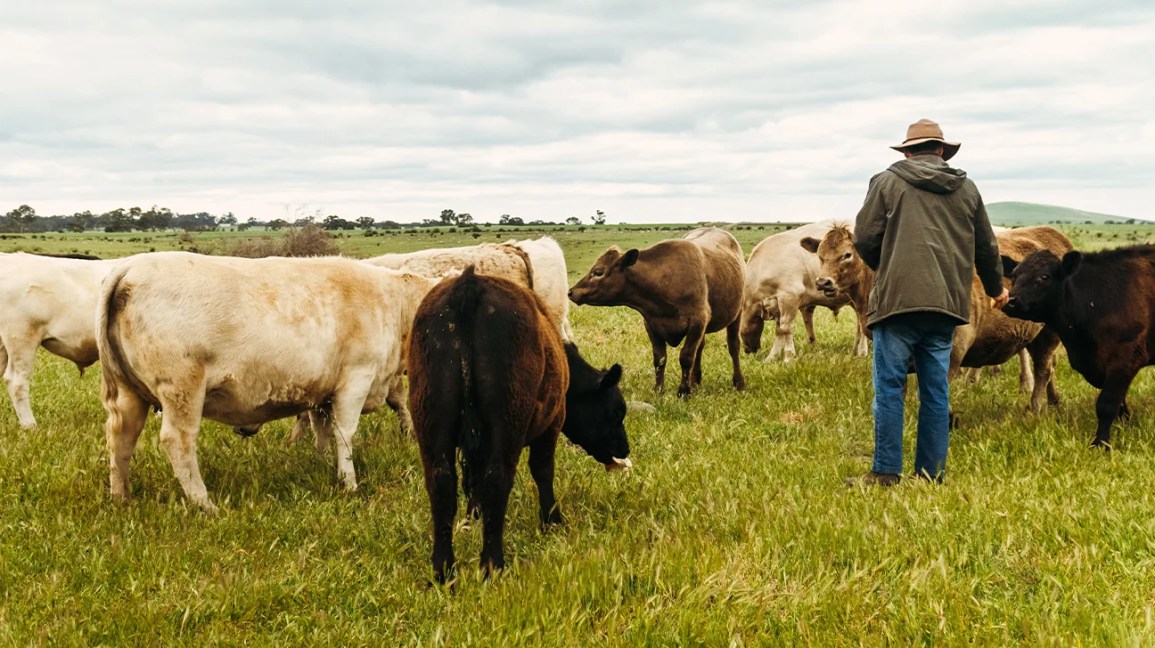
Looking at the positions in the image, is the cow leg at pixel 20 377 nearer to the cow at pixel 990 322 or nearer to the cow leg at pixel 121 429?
the cow leg at pixel 121 429

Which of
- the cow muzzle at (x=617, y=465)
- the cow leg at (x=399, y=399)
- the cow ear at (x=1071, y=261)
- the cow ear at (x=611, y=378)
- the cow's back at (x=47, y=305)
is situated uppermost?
the cow ear at (x=1071, y=261)

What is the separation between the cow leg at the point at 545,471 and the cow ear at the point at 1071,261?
4910mm

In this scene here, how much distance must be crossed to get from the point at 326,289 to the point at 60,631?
3.35 meters

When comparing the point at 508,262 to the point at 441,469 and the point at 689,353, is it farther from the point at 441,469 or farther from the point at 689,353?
the point at 441,469

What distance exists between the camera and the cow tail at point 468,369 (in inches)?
181

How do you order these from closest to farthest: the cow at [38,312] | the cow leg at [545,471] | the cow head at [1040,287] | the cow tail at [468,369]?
the cow tail at [468,369]
the cow leg at [545,471]
the cow head at [1040,287]
the cow at [38,312]

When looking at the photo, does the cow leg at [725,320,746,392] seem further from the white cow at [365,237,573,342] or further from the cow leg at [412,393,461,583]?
the cow leg at [412,393,461,583]

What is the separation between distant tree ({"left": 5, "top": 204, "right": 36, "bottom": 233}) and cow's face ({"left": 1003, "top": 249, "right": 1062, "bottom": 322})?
112103mm

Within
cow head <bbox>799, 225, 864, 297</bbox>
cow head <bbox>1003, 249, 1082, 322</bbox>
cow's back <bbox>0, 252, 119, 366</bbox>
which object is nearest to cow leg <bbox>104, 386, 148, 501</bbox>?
cow's back <bbox>0, 252, 119, 366</bbox>

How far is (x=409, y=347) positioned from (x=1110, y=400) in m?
5.91

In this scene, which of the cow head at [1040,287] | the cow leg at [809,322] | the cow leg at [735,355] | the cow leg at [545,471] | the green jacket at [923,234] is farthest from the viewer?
the cow leg at [809,322]

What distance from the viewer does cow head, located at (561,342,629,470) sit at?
640cm

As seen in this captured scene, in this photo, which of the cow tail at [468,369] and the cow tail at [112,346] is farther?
the cow tail at [112,346]

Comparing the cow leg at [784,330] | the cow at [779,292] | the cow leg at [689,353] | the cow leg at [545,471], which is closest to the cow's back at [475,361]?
the cow leg at [545,471]
